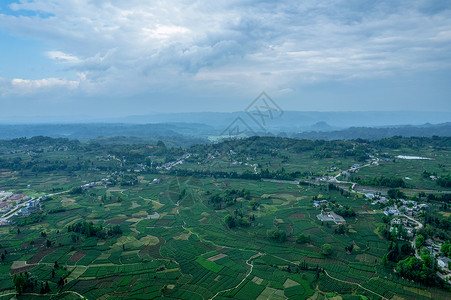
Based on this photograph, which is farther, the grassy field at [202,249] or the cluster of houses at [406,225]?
the cluster of houses at [406,225]

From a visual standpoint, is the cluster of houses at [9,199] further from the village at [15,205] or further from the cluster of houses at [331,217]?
the cluster of houses at [331,217]

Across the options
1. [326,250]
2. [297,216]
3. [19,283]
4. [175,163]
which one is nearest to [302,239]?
[326,250]

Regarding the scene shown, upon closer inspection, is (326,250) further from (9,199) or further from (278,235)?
(9,199)

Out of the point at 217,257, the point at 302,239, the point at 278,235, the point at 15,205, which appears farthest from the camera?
the point at 15,205

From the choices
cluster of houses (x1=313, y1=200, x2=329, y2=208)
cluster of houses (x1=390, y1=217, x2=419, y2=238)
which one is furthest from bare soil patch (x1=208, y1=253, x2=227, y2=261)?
cluster of houses (x1=390, y1=217, x2=419, y2=238)

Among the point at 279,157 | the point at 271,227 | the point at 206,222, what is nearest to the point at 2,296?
the point at 206,222

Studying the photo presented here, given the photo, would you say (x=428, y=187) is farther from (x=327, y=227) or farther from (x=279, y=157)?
(x=279, y=157)

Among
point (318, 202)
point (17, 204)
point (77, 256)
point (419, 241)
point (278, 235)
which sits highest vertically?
point (419, 241)

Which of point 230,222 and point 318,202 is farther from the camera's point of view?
point 318,202

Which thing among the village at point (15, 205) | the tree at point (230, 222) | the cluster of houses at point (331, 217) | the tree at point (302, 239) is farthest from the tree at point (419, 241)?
the village at point (15, 205)

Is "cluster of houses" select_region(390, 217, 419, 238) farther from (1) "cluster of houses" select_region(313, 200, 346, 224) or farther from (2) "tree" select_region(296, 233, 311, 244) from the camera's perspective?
(2) "tree" select_region(296, 233, 311, 244)

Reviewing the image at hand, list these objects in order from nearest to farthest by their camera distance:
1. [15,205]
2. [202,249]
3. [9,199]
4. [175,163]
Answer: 1. [202,249]
2. [15,205]
3. [9,199]
4. [175,163]
